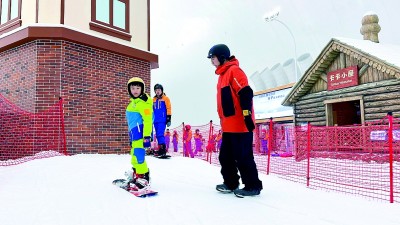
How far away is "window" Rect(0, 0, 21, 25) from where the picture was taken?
9344mm

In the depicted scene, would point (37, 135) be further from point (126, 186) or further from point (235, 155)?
point (235, 155)

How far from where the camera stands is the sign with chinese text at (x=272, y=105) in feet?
71.6

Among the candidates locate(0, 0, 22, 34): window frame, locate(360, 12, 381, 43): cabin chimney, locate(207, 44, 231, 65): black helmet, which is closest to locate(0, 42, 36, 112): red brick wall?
locate(0, 0, 22, 34): window frame

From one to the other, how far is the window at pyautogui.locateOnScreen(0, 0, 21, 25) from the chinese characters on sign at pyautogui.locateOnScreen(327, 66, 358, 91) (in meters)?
11.2

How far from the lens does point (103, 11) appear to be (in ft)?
32.6

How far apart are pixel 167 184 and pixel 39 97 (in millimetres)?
5407

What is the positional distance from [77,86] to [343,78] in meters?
9.47

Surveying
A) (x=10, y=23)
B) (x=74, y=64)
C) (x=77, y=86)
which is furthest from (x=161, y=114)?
(x=10, y=23)

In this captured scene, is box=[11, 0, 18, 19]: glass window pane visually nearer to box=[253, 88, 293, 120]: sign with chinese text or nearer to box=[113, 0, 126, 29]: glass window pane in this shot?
box=[113, 0, 126, 29]: glass window pane

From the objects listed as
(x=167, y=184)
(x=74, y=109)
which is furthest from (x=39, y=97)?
(x=167, y=184)

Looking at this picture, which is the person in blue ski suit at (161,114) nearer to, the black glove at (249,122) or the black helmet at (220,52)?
the black helmet at (220,52)

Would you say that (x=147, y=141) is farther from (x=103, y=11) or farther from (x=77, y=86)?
(x=103, y=11)

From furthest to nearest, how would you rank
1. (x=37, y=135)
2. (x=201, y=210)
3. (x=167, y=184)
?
(x=37, y=135) → (x=167, y=184) → (x=201, y=210)

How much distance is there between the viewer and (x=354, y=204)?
3.62 metres
